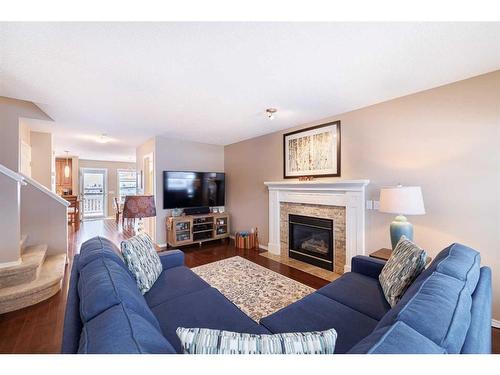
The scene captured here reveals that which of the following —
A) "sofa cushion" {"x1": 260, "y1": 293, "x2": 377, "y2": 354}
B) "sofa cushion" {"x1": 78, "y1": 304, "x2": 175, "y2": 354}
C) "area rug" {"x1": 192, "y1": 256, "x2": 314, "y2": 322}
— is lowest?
"area rug" {"x1": 192, "y1": 256, "x2": 314, "y2": 322}

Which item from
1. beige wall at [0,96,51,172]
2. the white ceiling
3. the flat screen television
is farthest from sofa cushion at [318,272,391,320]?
beige wall at [0,96,51,172]

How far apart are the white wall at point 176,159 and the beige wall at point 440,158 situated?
3.02 m

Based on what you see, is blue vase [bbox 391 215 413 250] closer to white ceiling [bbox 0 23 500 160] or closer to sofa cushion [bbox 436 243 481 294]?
sofa cushion [bbox 436 243 481 294]

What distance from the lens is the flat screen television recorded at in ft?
14.8

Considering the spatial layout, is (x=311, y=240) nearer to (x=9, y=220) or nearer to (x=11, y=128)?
(x=9, y=220)

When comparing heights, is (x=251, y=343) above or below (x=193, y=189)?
below

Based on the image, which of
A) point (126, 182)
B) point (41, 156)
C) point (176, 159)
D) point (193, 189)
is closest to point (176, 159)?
point (176, 159)

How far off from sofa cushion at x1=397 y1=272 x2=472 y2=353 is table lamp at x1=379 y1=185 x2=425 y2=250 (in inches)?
47.5

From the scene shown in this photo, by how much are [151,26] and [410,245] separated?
2.34m

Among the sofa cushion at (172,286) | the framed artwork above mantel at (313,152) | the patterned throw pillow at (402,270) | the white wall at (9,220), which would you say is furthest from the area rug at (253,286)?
the white wall at (9,220)

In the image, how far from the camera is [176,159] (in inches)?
185

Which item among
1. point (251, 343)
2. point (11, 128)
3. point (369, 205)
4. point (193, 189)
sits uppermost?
point (11, 128)

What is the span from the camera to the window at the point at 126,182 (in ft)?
29.0

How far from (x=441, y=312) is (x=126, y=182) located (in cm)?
1006
